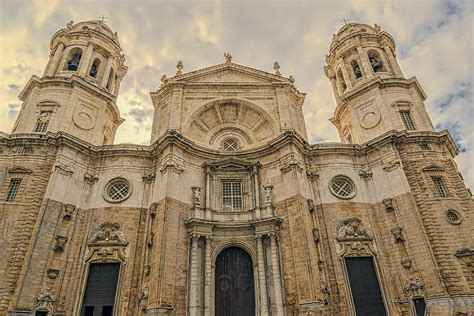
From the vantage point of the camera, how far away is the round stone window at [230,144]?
27.0 metres

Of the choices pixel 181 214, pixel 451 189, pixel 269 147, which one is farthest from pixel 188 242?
pixel 451 189

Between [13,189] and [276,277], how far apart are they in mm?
17848

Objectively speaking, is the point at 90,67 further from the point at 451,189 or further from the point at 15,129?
the point at 451,189

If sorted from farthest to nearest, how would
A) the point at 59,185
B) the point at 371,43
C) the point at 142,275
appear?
the point at 371,43, the point at 59,185, the point at 142,275

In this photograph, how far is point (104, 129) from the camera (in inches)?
1102

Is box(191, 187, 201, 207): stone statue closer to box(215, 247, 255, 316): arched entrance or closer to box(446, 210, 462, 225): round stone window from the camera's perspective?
box(215, 247, 255, 316): arched entrance

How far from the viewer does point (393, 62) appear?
3022 centimetres

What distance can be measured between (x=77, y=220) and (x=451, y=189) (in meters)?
25.2

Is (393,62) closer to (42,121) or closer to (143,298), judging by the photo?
(143,298)

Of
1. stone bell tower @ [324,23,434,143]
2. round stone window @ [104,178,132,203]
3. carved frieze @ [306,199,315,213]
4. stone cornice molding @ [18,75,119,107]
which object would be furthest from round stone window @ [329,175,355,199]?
stone cornice molding @ [18,75,119,107]

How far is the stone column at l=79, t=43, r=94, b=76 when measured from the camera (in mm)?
Result: 27931

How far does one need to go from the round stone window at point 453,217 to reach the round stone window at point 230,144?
51.6 ft

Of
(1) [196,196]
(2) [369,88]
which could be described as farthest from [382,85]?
(1) [196,196]

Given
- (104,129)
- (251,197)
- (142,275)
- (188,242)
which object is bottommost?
(142,275)
